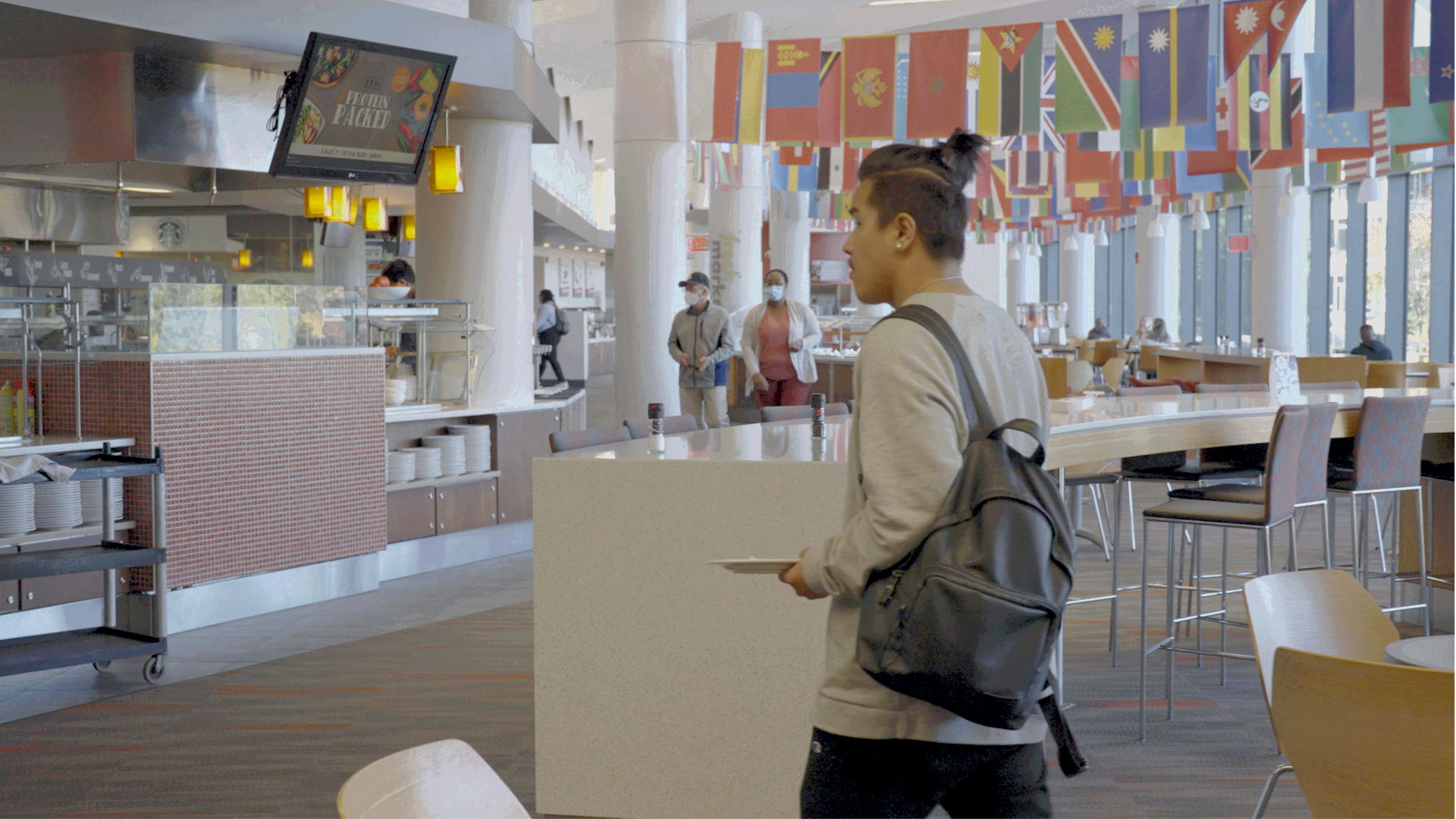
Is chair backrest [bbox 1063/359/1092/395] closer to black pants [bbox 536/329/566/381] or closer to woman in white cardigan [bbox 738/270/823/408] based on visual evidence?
woman in white cardigan [bbox 738/270/823/408]

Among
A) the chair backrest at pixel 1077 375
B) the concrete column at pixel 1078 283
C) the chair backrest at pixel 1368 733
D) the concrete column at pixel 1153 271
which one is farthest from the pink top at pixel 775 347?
the concrete column at pixel 1078 283

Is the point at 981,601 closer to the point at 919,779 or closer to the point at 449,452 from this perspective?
the point at 919,779

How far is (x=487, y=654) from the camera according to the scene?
5.40m

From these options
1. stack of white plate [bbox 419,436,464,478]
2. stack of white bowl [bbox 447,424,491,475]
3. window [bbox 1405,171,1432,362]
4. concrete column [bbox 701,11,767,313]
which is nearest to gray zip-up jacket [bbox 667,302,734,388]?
stack of white bowl [bbox 447,424,491,475]

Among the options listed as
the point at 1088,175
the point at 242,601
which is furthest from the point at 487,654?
the point at 1088,175

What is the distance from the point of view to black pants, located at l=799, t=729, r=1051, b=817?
1.70 metres

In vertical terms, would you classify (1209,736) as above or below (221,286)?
below

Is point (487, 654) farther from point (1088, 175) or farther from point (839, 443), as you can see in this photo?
Answer: point (1088, 175)

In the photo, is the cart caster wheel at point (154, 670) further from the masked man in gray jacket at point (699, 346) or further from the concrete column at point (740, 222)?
the concrete column at point (740, 222)

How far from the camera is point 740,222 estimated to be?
17469mm

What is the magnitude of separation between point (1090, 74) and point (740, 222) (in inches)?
372

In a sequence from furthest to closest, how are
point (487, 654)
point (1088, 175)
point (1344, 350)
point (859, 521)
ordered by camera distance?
point (1344, 350) → point (1088, 175) → point (487, 654) → point (859, 521)

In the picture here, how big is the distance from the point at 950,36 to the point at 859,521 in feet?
24.0

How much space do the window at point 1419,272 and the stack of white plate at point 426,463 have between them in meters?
12.3
